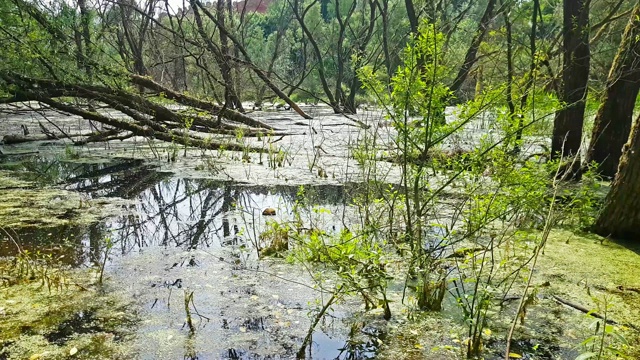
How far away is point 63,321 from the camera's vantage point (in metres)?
2.31

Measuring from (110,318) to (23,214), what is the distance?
2076 millimetres

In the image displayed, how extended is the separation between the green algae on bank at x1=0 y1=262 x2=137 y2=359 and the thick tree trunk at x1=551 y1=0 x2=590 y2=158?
13.1 ft

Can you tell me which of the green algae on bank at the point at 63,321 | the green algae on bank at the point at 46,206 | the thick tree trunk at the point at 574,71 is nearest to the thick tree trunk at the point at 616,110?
the thick tree trunk at the point at 574,71

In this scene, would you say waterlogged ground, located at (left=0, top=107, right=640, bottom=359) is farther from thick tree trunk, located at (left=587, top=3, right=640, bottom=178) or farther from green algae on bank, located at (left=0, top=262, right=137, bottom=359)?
thick tree trunk, located at (left=587, top=3, right=640, bottom=178)

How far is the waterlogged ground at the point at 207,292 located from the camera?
2131mm

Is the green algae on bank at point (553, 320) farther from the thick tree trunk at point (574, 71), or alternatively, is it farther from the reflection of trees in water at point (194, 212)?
the thick tree trunk at point (574, 71)

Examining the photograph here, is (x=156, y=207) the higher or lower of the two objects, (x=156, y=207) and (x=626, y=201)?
the lower

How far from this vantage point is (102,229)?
373 cm

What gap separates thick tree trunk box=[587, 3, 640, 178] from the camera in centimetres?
433

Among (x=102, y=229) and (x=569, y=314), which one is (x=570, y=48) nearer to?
(x=569, y=314)

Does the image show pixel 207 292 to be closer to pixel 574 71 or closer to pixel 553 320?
pixel 553 320

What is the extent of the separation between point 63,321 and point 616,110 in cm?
457

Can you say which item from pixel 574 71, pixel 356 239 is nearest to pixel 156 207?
pixel 356 239

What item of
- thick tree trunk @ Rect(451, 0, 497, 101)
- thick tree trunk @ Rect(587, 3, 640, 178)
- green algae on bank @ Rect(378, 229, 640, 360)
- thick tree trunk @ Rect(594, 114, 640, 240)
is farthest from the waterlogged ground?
thick tree trunk @ Rect(451, 0, 497, 101)
